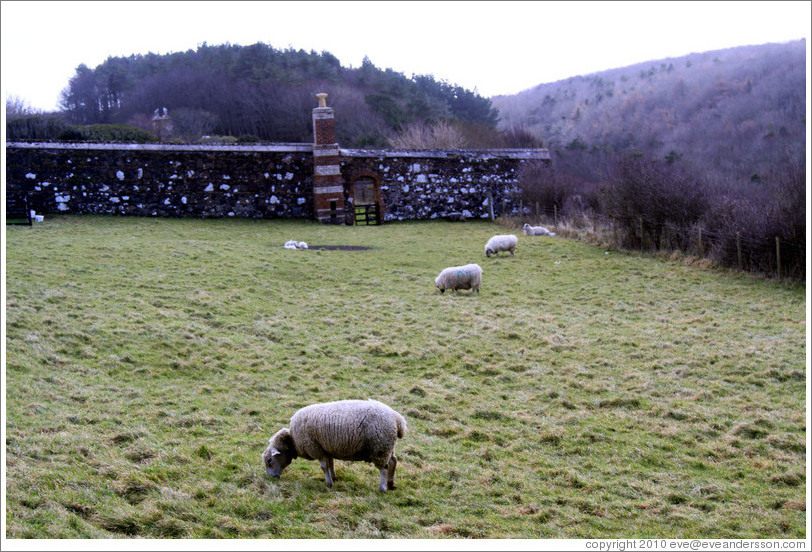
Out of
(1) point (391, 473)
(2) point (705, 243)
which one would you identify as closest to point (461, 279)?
(2) point (705, 243)

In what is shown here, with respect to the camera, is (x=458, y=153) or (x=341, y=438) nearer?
(x=341, y=438)

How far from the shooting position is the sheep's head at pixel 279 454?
20.5ft

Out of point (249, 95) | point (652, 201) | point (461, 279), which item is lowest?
point (461, 279)

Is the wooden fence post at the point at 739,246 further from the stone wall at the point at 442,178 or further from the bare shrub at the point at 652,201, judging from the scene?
the stone wall at the point at 442,178

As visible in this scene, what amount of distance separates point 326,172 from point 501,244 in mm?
9092

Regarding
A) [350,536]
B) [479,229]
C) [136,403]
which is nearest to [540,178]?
[479,229]

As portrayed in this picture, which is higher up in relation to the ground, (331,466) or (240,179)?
(240,179)

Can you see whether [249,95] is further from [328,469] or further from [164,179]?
[328,469]

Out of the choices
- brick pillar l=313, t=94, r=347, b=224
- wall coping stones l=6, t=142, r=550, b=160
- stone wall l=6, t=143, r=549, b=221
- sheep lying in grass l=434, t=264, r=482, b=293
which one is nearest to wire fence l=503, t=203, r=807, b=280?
stone wall l=6, t=143, r=549, b=221

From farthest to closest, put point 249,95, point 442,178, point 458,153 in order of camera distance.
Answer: point 249,95, point 458,153, point 442,178

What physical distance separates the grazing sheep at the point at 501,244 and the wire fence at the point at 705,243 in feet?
12.6

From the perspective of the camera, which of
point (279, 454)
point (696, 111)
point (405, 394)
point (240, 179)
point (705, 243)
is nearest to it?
point (279, 454)

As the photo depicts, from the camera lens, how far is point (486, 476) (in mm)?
6488

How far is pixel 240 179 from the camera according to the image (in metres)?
25.1
